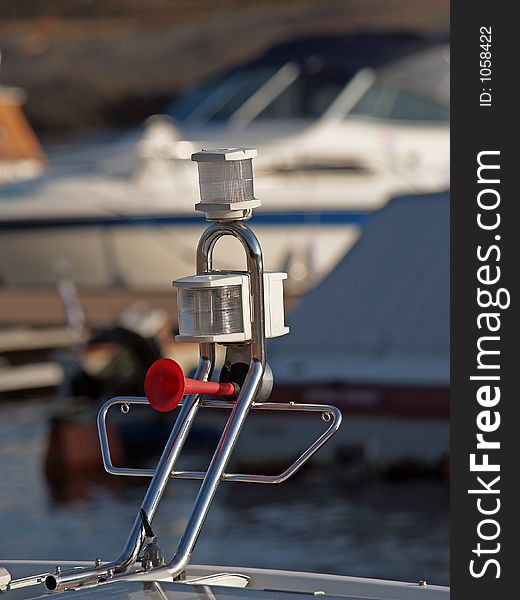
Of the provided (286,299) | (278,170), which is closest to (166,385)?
(286,299)

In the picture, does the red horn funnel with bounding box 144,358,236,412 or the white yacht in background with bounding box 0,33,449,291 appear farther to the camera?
the white yacht in background with bounding box 0,33,449,291

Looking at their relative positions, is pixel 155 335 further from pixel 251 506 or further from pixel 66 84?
pixel 66 84


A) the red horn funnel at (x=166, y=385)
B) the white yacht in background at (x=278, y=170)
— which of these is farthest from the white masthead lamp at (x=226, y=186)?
the white yacht in background at (x=278, y=170)

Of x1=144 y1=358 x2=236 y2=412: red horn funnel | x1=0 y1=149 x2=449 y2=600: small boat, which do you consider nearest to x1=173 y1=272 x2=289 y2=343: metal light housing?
x1=0 y1=149 x2=449 y2=600: small boat

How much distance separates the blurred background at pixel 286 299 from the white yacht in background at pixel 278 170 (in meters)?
0.02

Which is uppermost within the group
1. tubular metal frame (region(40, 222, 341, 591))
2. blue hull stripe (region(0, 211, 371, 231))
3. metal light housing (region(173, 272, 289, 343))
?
blue hull stripe (region(0, 211, 371, 231))

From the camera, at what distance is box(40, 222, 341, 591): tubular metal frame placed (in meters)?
2.78

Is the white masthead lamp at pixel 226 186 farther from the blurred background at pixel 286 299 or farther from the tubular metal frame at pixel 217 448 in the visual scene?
the blurred background at pixel 286 299

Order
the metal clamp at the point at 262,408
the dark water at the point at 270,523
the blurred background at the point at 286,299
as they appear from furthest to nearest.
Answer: the blurred background at the point at 286,299 → the dark water at the point at 270,523 → the metal clamp at the point at 262,408

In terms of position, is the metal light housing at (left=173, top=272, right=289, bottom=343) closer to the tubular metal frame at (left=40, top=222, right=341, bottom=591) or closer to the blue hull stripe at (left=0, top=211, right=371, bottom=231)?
the tubular metal frame at (left=40, top=222, right=341, bottom=591)

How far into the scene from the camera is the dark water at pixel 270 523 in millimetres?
7895

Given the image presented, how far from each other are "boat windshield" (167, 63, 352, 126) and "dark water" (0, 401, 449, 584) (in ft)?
19.8

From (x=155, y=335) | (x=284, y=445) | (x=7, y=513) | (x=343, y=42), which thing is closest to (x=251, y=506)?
(x=284, y=445)

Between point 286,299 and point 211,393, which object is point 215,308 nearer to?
point 211,393
